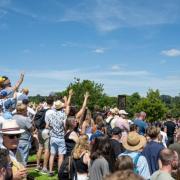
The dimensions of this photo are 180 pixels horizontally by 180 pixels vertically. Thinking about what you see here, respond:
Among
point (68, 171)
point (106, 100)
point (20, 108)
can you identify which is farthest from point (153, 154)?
point (106, 100)

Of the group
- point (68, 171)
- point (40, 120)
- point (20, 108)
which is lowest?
point (68, 171)

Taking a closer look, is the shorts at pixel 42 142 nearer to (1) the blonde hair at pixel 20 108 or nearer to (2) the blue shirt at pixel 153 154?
(1) the blonde hair at pixel 20 108

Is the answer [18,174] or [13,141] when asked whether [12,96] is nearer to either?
[13,141]

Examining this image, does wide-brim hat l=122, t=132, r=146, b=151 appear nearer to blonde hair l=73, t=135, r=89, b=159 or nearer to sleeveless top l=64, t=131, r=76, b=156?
blonde hair l=73, t=135, r=89, b=159

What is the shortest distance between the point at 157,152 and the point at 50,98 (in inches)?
154

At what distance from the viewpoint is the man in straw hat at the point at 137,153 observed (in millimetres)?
5918

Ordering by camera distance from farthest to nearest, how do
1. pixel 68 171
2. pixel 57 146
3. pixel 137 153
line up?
pixel 57 146, pixel 68 171, pixel 137 153

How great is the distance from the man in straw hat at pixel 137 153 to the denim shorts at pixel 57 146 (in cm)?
327

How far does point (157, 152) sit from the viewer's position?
6.95 m

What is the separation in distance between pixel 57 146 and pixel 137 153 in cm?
368

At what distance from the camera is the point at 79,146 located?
629cm

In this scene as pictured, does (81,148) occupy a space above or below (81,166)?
above

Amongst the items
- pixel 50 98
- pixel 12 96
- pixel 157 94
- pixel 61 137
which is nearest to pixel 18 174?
pixel 12 96

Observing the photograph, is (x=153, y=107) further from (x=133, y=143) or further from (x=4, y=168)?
→ (x=4, y=168)
